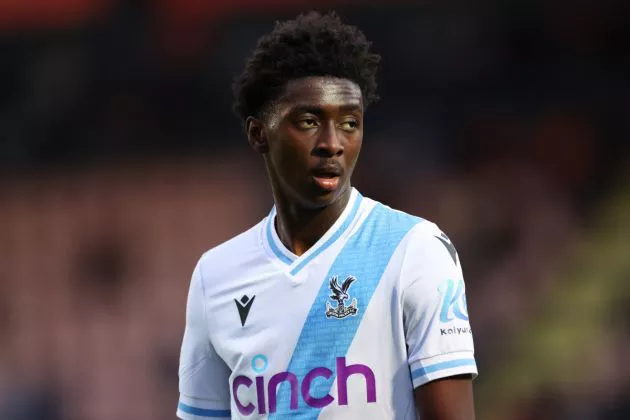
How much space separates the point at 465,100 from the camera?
7422 millimetres

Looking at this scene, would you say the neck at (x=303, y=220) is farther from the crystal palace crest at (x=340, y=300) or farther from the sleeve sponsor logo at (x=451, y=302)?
the sleeve sponsor logo at (x=451, y=302)

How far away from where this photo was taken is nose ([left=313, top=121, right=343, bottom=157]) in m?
3.12

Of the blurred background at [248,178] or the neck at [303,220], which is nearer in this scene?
the neck at [303,220]

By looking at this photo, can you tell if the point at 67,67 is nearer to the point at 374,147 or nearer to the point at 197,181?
the point at 197,181

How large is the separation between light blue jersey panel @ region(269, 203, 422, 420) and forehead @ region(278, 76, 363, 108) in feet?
1.13

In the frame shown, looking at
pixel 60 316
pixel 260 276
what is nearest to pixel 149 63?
pixel 60 316

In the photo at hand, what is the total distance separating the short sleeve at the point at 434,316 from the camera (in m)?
2.97

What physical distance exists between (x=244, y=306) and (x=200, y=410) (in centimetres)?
39

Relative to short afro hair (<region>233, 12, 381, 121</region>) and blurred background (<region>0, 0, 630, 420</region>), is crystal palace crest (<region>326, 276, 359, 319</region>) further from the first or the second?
blurred background (<region>0, 0, 630, 420</region>)

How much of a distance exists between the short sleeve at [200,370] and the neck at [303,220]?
1.03 ft

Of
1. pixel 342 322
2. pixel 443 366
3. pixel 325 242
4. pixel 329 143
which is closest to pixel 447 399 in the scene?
pixel 443 366

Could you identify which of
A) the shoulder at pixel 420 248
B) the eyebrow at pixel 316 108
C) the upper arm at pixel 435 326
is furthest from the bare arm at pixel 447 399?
the eyebrow at pixel 316 108

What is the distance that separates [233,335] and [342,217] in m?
→ 0.44

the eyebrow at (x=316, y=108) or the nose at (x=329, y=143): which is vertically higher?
the eyebrow at (x=316, y=108)
